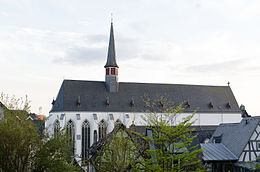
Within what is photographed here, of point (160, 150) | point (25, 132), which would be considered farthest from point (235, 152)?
point (25, 132)

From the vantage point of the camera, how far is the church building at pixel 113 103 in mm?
41781

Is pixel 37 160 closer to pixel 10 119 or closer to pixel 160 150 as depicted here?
pixel 10 119

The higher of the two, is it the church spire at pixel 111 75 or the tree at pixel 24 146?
the church spire at pixel 111 75

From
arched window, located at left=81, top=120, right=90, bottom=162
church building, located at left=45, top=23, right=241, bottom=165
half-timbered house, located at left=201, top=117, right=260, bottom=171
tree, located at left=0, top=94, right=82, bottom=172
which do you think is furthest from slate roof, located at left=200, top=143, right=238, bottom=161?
arched window, located at left=81, top=120, right=90, bottom=162

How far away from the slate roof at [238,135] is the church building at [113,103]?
1080cm

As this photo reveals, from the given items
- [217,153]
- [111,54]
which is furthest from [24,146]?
[111,54]

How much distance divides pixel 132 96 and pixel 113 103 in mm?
3751

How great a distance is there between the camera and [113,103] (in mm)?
44562

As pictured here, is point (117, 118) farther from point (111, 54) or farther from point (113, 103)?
point (111, 54)

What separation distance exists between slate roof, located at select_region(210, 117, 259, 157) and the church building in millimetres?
10799

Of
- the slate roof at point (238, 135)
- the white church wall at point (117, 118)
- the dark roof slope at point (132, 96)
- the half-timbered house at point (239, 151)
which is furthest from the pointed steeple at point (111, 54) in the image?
the half-timbered house at point (239, 151)

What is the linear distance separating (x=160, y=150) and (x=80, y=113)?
2969 centimetres

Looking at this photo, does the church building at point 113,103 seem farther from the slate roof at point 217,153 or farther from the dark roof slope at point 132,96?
the slate roof at point 217,153

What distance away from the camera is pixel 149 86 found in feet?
161
